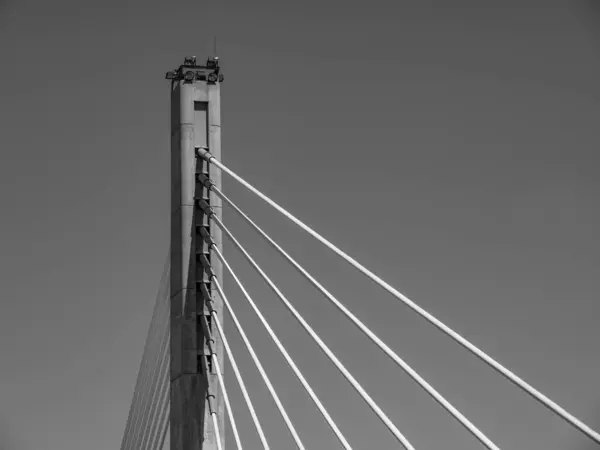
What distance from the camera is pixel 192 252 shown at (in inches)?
500

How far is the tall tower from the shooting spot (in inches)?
A: 483

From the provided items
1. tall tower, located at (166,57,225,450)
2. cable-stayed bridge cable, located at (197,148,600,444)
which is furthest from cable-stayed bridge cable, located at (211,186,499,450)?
tall tower, located at (166,57,225,450)

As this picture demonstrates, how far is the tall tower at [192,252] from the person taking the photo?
12273 millimetres

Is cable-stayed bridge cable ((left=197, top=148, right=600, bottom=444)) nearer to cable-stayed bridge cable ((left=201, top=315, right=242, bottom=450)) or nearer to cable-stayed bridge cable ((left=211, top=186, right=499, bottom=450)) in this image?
cable-stayed bridge cable ((left=211, top=186, right=499, bottom=450))

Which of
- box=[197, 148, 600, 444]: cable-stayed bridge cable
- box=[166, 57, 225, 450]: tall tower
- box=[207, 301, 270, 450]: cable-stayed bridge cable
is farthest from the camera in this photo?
box=[166, 57, 225, 450]: tall tower

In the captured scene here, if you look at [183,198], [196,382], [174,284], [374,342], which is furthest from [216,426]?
[374,342]

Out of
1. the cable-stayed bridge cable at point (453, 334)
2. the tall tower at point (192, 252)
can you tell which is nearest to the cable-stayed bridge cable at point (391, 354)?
the cable-stayed bridge cable at point (453, 334)

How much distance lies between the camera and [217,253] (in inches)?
487

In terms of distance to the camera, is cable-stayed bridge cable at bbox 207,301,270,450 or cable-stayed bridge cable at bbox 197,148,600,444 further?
cable-stayed bridge cable at bbox 207,301,270,450

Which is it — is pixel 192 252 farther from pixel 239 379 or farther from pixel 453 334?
pixel 453 334

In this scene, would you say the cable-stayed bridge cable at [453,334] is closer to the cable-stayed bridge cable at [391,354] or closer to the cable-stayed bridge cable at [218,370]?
the cable-stayed bridge cable at [391,354]

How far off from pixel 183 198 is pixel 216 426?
2.57 m

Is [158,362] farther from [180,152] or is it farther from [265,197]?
[265,197]

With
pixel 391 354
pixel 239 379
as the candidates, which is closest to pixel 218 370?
Result: pixel 239 379
